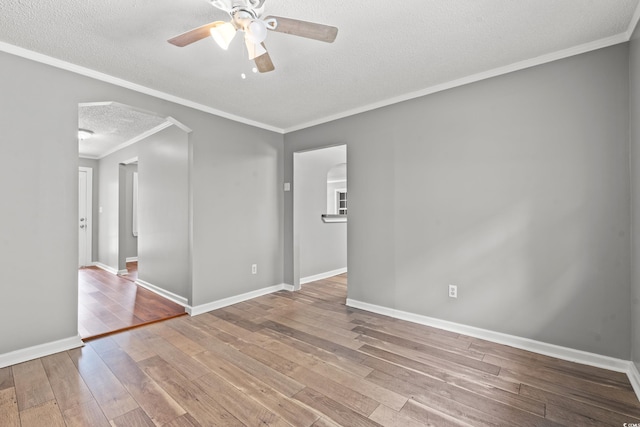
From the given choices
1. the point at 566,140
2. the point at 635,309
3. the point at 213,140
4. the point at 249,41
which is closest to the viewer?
the point at 249,41

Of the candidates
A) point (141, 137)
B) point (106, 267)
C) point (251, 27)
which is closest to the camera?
point (251, 27)

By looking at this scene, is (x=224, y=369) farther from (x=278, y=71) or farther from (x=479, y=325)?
(x=278, y=71)

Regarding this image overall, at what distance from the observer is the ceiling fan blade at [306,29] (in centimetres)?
162

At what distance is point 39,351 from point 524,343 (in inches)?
157

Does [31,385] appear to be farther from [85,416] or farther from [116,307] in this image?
[116,307]

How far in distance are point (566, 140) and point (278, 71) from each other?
246cm

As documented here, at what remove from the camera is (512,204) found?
102 inches

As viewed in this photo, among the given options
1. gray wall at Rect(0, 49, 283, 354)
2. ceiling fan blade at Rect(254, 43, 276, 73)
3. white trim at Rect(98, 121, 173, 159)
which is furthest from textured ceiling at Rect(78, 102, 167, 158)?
ceiling fan blade at Rect(254, 43, 276, 73)

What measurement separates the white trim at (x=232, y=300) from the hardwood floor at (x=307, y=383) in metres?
0.47

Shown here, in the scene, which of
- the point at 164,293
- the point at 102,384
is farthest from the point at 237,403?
the point at 164,293

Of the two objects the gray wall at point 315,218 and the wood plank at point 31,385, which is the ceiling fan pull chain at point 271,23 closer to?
the wood plank at point 31,385

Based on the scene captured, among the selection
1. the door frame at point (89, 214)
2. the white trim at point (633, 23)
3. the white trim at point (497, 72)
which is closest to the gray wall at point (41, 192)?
the white trim at point (497, 72)

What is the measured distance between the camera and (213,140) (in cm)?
368

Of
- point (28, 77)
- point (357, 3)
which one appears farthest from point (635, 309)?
point (28, 77)
